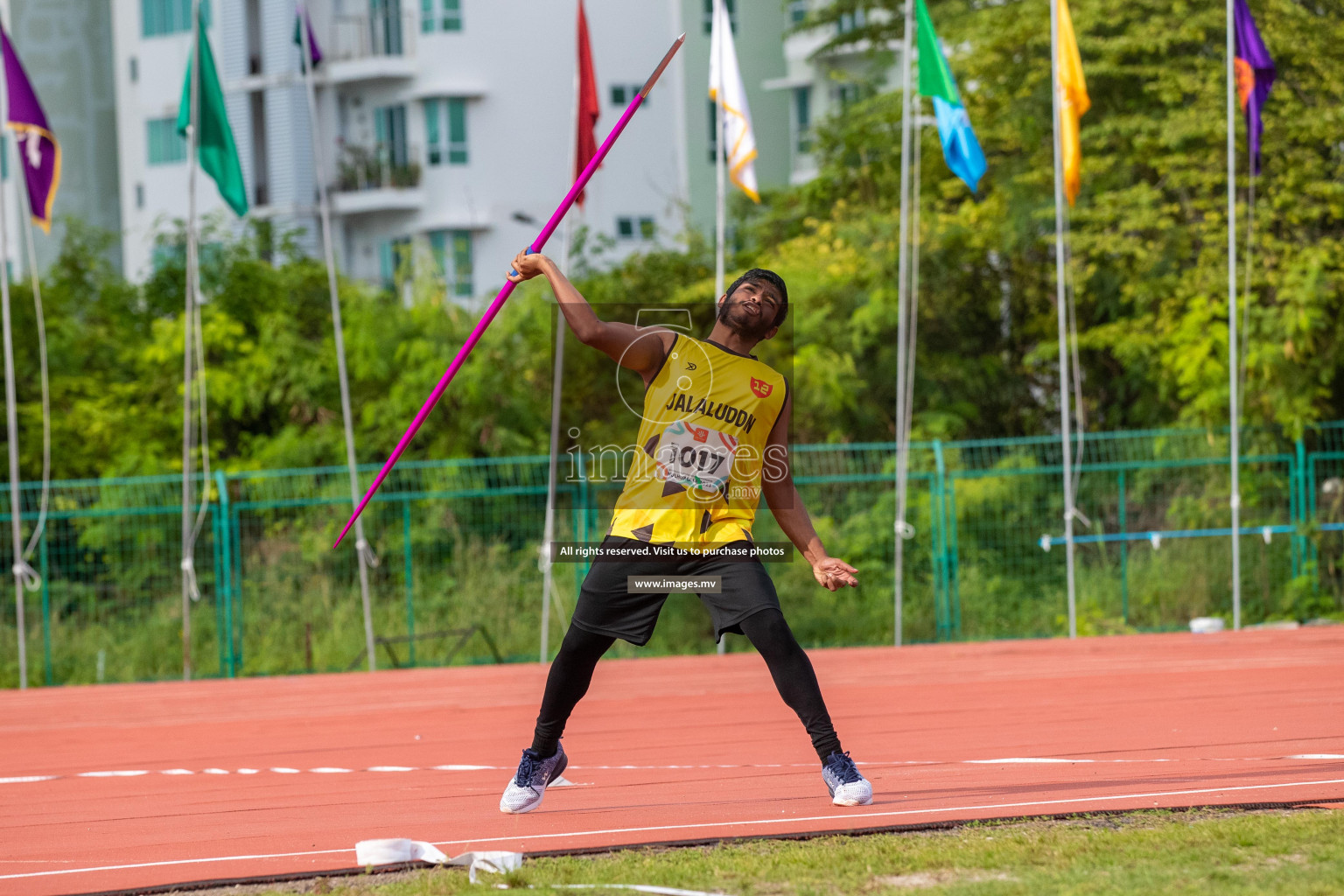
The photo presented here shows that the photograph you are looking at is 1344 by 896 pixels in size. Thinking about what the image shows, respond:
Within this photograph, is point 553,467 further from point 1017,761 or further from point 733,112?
point 1017,761

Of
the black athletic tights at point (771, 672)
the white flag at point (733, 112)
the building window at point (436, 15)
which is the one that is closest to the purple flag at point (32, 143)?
the white flag at point (733, 112)

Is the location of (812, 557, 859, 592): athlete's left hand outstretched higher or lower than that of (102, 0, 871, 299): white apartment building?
lower

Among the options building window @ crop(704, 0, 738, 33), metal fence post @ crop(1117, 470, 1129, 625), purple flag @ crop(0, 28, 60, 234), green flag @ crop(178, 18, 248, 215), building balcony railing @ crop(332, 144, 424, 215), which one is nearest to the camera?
purple flag @ crop(0, 28, 60, 234)

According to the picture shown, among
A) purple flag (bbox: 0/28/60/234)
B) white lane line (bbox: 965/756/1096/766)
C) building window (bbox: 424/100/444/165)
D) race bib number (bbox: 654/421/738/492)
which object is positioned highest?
building window (bbox: 424/100/444/165)

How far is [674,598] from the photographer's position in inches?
630

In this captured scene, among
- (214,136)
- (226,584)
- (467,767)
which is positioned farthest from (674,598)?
(467,767)

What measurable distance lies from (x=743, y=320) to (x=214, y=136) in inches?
385

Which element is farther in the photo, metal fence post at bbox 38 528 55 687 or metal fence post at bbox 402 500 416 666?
metal fence post at bbox 402 500 416 666

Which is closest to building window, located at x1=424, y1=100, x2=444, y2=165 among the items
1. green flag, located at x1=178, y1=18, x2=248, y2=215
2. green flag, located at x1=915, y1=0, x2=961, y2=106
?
green flag, located at x1=178, y1=18, x2=248, y2=215

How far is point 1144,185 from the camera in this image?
17953 millimetres

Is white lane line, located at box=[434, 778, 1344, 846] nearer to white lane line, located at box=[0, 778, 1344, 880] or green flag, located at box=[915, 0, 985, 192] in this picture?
white lane line, located at box=[0, 778, 1344, 880]

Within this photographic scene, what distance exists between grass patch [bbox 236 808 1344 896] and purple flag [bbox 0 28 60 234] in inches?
409

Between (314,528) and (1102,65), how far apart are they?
10.5 meters

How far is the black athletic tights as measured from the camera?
5113 mm
